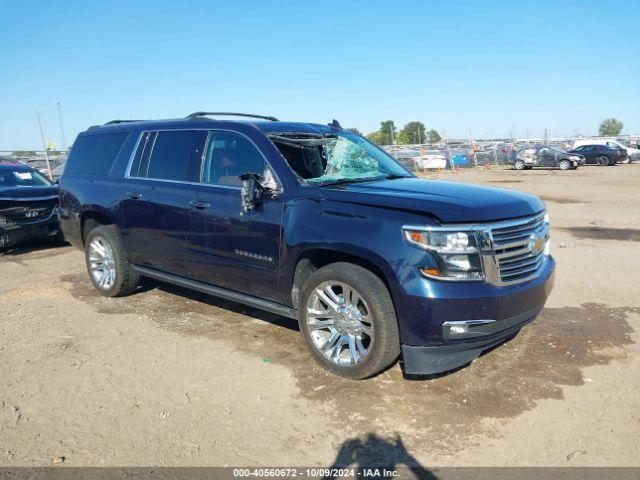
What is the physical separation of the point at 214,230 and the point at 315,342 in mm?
1375

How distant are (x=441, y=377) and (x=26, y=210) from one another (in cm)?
764

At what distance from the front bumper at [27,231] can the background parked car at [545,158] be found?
92.0 feet

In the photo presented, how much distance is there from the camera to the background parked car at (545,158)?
30.0 metres

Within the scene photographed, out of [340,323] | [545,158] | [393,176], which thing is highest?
[393,176]

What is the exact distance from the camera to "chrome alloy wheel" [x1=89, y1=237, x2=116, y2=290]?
597cm

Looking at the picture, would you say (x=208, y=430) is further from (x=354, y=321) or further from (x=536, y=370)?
(x=536, y=370)

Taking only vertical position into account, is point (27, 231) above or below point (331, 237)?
below

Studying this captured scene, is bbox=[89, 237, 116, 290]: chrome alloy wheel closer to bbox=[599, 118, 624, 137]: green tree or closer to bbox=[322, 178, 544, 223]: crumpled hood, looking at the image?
bbox=[322, 178, 544, 223]: crumpled hood

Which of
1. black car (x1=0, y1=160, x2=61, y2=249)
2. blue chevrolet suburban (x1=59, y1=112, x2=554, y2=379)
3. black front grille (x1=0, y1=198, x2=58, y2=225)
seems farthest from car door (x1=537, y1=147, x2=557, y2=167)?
blue chevrolet suburban (x1=59, y1=112, x2=554, y2=379)

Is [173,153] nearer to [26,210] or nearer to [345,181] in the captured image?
[345,181]

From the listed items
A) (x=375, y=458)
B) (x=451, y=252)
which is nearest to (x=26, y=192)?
(x=451, y=252)

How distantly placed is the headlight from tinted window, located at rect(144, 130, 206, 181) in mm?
2473

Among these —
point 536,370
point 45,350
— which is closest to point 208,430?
point 45,350

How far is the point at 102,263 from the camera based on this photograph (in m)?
6.14
